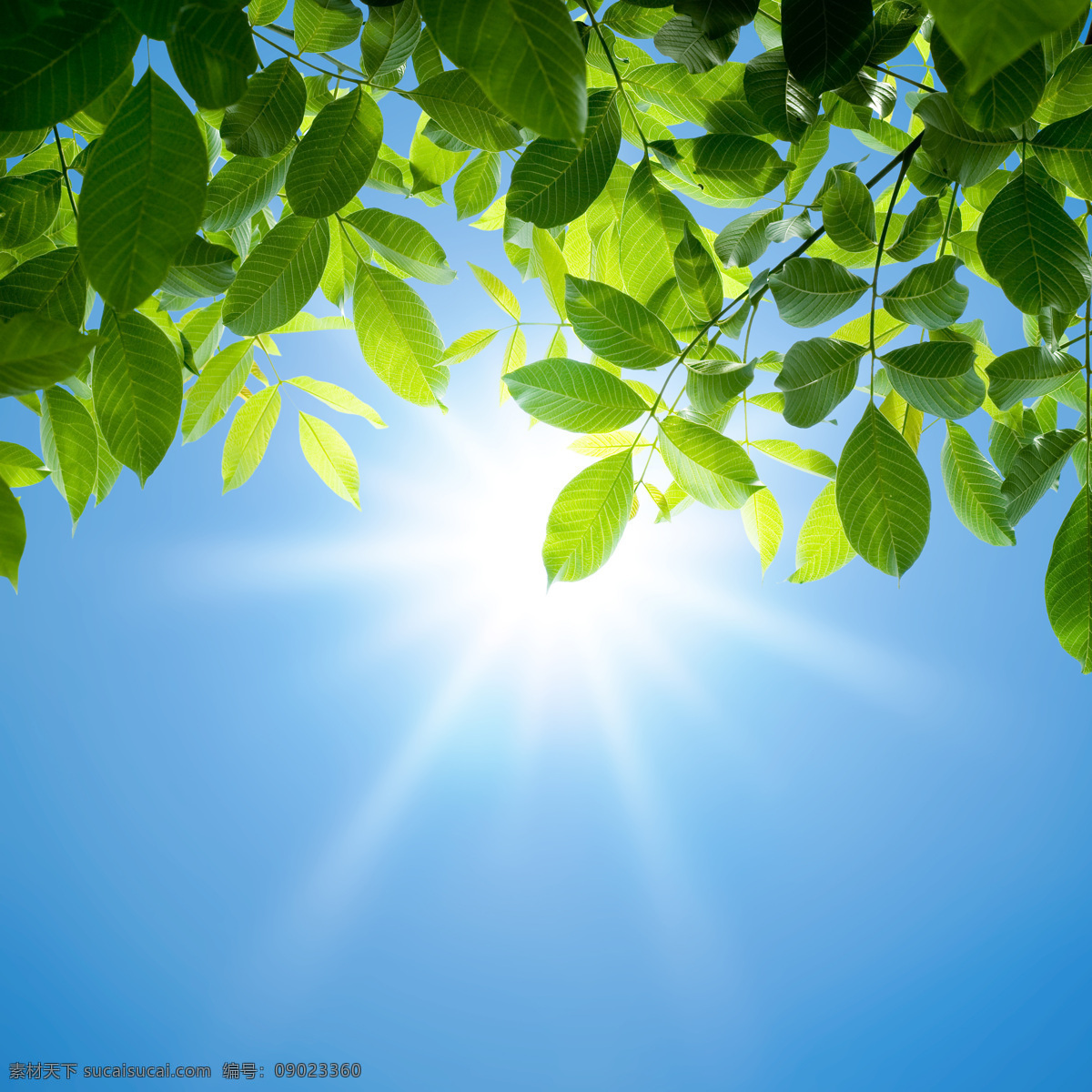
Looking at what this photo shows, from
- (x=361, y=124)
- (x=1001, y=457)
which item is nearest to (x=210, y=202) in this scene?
(x=361, y=124)

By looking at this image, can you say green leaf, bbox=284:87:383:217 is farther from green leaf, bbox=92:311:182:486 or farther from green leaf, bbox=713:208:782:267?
green leaf, bbox=713:208:782:267

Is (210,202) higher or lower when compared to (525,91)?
higher

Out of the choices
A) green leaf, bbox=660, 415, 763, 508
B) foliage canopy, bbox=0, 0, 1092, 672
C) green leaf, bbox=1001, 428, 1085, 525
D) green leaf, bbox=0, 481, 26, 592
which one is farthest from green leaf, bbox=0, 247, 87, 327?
green leaf, bbox=1001, 428, 1085, 525

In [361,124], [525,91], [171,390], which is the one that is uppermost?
[361,124]

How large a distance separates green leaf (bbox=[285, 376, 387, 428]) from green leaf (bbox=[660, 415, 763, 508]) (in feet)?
1.29

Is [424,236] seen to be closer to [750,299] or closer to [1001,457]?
[750,299]

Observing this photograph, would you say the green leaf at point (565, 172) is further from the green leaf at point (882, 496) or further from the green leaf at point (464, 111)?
the green leaf at point (882, 496)

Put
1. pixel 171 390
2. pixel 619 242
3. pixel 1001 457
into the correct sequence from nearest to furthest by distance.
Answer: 1. pixel 171 390
2. pixel 619 242
3. pixel 1001 457

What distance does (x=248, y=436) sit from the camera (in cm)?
70

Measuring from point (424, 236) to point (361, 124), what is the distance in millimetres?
107

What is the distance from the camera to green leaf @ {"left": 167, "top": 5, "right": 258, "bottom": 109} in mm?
225

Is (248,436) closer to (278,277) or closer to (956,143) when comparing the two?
(278,277)

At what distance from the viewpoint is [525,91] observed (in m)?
0.19

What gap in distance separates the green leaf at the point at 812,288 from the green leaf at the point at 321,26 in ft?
0.85
